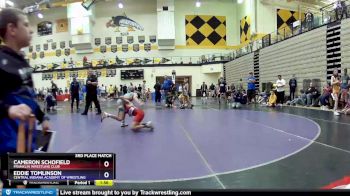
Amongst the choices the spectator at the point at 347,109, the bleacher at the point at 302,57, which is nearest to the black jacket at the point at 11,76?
the spectator at the point at 347,109

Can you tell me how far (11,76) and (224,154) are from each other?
14.2ft

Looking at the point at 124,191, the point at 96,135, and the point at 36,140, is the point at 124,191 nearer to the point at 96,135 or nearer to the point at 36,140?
the point at 36,140

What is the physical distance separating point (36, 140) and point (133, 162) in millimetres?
3263

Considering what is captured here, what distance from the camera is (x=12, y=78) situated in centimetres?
173

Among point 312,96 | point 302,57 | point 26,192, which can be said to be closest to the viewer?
point 26,192

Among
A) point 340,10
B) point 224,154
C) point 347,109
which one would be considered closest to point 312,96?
point 340,10

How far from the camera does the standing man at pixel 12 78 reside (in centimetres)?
169

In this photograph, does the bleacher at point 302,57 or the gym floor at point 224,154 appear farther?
the bleacher at point 302,57

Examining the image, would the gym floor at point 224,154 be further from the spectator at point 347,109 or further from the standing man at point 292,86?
the standing man at point 292,86

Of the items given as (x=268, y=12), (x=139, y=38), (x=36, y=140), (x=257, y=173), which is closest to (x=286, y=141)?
(x=257, y=173)

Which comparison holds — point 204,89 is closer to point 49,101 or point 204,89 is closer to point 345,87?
point 49,101

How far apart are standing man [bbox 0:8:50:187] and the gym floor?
6.97ft
